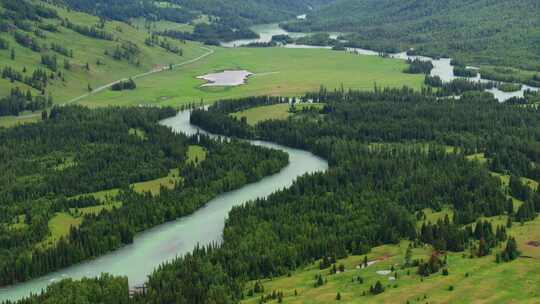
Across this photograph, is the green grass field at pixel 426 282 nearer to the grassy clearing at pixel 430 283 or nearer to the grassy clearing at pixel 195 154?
the grassy clearing at pixel 430 283

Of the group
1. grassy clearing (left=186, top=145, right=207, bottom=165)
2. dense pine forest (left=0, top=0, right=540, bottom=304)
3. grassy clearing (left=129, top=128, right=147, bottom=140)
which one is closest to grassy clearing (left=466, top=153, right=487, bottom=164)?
dense pine forest (left=0, top=0, right=540, bottom=304)

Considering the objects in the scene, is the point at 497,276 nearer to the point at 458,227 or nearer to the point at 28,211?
the point at 458,227

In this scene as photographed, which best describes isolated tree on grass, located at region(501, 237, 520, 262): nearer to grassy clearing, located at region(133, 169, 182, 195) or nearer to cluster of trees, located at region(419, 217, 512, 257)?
cluster of trees, located at region(419, 217, 512, 257)

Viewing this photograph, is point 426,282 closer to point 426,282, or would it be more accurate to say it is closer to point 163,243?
point 426,282

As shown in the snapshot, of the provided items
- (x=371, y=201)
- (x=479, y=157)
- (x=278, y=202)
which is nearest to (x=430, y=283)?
(x=371, y=201)

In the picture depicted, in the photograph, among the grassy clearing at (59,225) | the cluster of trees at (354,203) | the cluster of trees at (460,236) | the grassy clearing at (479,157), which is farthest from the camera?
the grassy clearing at (479,157)

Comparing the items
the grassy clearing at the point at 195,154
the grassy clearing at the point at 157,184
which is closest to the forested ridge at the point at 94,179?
the grassy clearing at the point at 157,184
